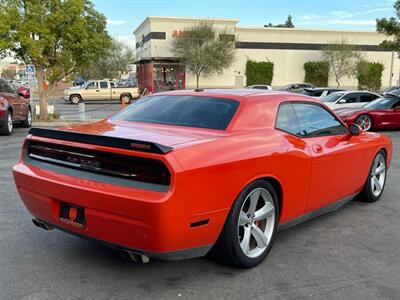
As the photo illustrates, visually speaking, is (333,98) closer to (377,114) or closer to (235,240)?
(377,114)

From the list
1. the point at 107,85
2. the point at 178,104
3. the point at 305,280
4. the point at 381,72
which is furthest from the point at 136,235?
the point at 381,72

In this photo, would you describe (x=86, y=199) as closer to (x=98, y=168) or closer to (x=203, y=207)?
(x=98, y=168)

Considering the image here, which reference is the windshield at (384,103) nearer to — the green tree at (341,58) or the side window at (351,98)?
the side window at (351,98)

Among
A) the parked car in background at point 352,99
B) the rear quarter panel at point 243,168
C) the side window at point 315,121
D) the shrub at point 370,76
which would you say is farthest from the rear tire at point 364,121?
the shrub at point 370,76

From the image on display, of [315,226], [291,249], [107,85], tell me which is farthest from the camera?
[107,85]

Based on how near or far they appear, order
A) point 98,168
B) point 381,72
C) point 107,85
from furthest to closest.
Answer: point 381,72, point 107,85, point 98,168

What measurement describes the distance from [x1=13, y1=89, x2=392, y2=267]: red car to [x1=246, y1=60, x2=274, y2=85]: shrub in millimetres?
43412

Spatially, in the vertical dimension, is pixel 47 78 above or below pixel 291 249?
above

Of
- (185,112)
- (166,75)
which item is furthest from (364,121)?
(166,75)

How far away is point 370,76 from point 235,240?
169 feet

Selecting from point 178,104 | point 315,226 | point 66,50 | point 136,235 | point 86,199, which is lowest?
point 315,226

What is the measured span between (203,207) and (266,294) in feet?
2.69

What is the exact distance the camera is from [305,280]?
11.7 ft

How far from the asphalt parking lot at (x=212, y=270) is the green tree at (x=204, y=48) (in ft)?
127
